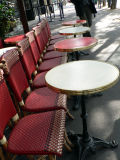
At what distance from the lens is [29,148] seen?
1.37 metres

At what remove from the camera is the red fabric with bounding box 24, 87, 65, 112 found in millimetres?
1840

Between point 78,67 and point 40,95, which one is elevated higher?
point 78,67

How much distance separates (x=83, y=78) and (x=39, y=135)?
59cm

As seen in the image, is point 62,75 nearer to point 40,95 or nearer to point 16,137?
point 40,95

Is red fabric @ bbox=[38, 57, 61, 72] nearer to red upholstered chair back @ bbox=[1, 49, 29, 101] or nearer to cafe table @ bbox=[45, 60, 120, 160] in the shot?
red upholstered chair back @ bbox=[1, 49, 29, 101]

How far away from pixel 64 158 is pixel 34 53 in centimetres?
Result: 160

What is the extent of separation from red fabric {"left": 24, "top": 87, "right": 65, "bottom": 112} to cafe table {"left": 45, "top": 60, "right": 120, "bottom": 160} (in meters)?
0.32

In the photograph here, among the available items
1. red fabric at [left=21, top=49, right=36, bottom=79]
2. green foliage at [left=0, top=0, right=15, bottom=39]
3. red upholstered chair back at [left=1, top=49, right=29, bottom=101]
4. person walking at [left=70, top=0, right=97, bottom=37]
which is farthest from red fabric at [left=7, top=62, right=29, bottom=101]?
person walking at [left=70, top=0, right=97, bottom=37]

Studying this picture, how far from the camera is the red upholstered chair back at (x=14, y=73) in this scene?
5.75ft

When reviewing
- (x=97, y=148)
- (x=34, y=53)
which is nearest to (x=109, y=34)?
(x=34, y=53)

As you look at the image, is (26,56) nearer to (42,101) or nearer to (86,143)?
(42,101)

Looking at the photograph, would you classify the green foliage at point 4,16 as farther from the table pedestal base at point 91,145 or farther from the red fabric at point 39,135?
the table pedestal base at point 91,145

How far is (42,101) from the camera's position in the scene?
1.96 m

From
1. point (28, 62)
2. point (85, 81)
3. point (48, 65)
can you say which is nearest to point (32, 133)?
point (85, 81)
